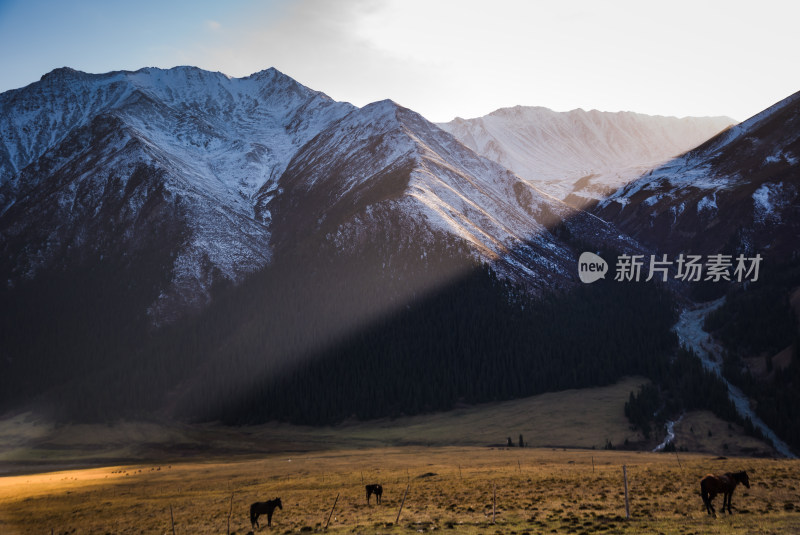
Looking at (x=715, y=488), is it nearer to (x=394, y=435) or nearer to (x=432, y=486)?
(x=432, y=486)

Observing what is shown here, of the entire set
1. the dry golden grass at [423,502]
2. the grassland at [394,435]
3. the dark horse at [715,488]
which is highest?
the dark horse at [715,488]

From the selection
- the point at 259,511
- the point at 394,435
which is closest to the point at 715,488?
the point at 259,511

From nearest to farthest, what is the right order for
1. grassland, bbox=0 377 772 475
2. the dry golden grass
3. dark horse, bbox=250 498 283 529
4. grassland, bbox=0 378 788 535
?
the dry golden grass
grassland, bbox=0 378 788 535
dark horse, bbox=250 498 283 529
grassland, bbox=0 377 772 475

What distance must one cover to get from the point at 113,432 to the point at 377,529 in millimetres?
173920

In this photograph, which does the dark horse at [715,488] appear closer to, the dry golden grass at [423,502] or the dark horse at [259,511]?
the dry golden grass at [423,502]

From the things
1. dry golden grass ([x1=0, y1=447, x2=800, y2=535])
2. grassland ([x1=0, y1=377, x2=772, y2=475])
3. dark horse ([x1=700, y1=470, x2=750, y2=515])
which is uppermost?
dark horse ([x1=700, y1=470, x2=750, y2=515])

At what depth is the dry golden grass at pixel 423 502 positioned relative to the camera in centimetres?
3534

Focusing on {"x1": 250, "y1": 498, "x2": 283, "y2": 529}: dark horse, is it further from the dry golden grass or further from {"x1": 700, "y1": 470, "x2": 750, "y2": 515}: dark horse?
{"x1": 700, "y1": 470, "x2": 750, "y2": 515}: dark horse

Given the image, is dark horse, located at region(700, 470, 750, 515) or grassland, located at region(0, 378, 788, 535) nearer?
dark horse, located at region(700, 470, 750, 515)

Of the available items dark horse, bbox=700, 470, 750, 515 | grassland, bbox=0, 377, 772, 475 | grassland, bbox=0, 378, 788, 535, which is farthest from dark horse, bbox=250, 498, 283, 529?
grassland, bbox=0, 377, 772, 475

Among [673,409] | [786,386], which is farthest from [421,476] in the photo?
[786,386]

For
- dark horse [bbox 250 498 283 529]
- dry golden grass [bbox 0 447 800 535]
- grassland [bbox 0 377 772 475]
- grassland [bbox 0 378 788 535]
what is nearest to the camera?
dry golden grass [bbox 0 447 800 535]

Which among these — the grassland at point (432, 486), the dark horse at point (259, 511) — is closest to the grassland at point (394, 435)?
the grassland at point (432, 486)

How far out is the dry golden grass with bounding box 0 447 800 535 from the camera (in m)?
35.3
